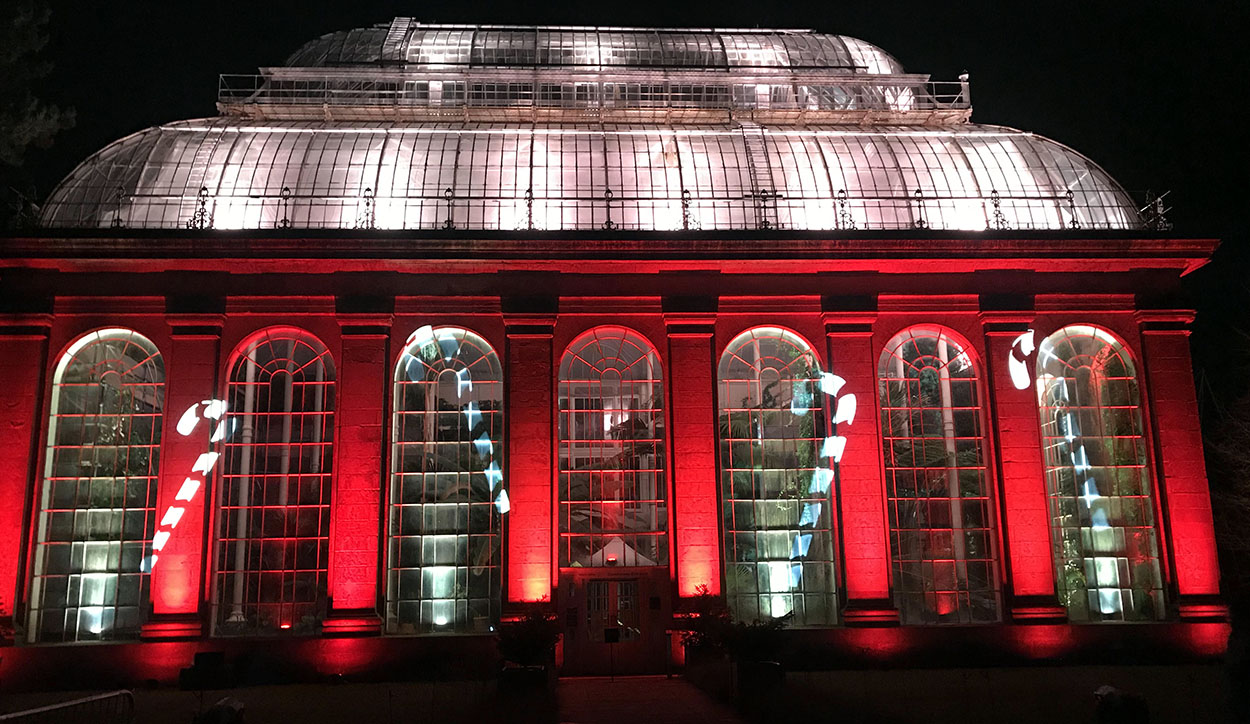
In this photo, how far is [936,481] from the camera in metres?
28.1

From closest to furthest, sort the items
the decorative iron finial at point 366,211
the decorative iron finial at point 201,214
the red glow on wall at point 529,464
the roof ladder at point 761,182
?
the red glow on wall at point 529,464 → the decorative iron finial at point 201,214 → the decorative iron finial at point 366,211 → the roof ladder at point 761,182

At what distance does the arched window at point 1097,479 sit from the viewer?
90.2ft

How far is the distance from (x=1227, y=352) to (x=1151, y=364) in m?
14.6

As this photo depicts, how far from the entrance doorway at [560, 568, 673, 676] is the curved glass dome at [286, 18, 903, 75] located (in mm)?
17079

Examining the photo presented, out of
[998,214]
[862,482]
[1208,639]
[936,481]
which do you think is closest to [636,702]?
[862,482]

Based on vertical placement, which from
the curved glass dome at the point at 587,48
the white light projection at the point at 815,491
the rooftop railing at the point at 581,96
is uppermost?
the curved glass dome at the point at 587,48

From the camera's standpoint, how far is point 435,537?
26.9m

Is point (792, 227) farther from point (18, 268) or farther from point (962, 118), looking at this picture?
point (18, 268)

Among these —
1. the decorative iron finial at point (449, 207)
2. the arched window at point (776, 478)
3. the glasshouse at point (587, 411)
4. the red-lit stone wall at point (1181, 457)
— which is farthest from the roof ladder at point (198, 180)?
the red-lit stone wall at point (1181, 457)

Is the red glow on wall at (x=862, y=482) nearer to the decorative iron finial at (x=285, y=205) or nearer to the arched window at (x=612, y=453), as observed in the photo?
the arched window at (x=612, y=453)

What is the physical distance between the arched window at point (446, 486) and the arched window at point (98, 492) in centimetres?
644

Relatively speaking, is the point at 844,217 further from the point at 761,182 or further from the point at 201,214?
the point at 201,214

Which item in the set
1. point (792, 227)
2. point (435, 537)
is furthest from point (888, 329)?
point (435, 537)

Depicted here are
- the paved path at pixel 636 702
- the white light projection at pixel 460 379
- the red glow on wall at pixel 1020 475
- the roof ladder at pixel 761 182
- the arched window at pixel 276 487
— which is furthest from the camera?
the roof ladder at pixel 761 182
